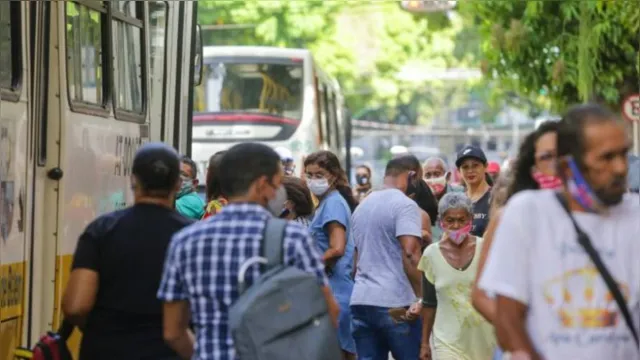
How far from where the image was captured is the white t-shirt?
17.1ft

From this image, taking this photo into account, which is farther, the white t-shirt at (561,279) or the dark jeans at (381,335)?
the dark jeans at (381,335)

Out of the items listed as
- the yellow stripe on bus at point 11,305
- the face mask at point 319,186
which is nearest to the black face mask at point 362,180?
the face mask at point 319,186

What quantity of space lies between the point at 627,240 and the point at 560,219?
239 millimetres

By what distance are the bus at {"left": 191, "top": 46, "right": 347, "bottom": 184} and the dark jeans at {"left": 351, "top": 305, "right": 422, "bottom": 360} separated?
14321 mm

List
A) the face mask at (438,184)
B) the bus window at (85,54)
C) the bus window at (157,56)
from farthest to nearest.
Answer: the face mask at (438,184)
the bus window at (157,56)
the bus window at (85,54)

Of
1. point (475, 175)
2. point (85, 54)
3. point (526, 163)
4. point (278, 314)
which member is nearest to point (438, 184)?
point (475, 175)

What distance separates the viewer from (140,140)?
10602mm

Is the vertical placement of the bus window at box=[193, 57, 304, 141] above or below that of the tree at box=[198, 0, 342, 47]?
below

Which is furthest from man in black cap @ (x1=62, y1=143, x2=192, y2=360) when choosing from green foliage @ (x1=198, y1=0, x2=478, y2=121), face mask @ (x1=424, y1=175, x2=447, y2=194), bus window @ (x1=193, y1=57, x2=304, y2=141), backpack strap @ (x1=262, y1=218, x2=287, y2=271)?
bus window @ (x1=193, y1=57, x2=304, y2=141)

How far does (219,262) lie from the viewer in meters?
5.74

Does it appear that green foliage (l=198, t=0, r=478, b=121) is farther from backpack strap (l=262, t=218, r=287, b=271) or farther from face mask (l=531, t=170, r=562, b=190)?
backpack strap (l=262, t=218, r=287, b=271)

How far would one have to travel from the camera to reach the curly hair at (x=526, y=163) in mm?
6445

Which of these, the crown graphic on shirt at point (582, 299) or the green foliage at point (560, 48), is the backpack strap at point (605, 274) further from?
the green foliage at point (560, 48)

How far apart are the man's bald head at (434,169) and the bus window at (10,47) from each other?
7.30 metres
